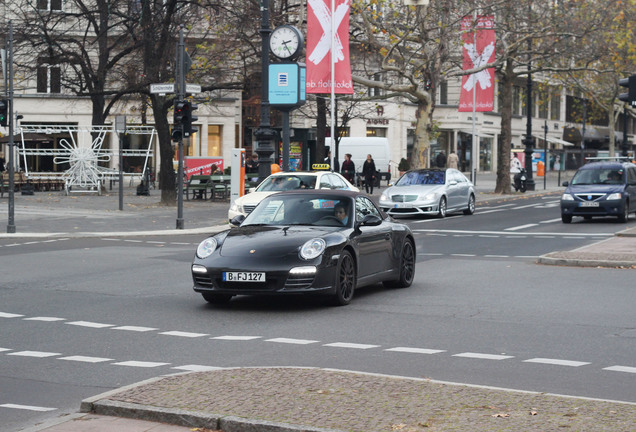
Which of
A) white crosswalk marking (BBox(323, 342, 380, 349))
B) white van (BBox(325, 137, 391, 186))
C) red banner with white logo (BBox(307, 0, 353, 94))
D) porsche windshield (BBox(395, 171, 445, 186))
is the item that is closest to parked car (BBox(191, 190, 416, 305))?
white crosswalk marking (BBox(323, 342, 380, 349))

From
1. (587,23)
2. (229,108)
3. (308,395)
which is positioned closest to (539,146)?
(229,108)

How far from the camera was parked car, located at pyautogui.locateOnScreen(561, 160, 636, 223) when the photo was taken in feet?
97.2

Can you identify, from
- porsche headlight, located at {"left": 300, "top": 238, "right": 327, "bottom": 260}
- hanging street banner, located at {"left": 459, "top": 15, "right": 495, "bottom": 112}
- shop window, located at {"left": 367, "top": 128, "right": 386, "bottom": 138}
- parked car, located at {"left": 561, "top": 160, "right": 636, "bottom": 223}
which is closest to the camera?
porsche headlight, located at {"left": 300, "top": 238, "right": 327, "bottom": 260}

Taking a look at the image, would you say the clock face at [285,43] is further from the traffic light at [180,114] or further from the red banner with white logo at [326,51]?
the traffic light at [180,114]

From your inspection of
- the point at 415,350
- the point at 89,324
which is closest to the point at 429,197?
the point at 89,324

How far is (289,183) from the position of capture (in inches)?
1073

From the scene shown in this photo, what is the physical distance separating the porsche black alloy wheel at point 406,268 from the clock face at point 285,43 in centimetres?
1745

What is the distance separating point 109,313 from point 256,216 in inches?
98.9

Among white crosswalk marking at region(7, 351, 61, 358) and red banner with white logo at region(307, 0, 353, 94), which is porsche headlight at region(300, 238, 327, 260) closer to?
white crosswalk marking at region(7, 351, 61, 358)

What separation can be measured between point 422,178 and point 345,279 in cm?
2109

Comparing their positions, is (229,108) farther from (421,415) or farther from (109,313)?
(421,415)

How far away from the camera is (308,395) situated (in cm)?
746

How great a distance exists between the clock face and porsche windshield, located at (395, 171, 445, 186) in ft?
17.2

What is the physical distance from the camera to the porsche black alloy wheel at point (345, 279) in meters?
13.1
